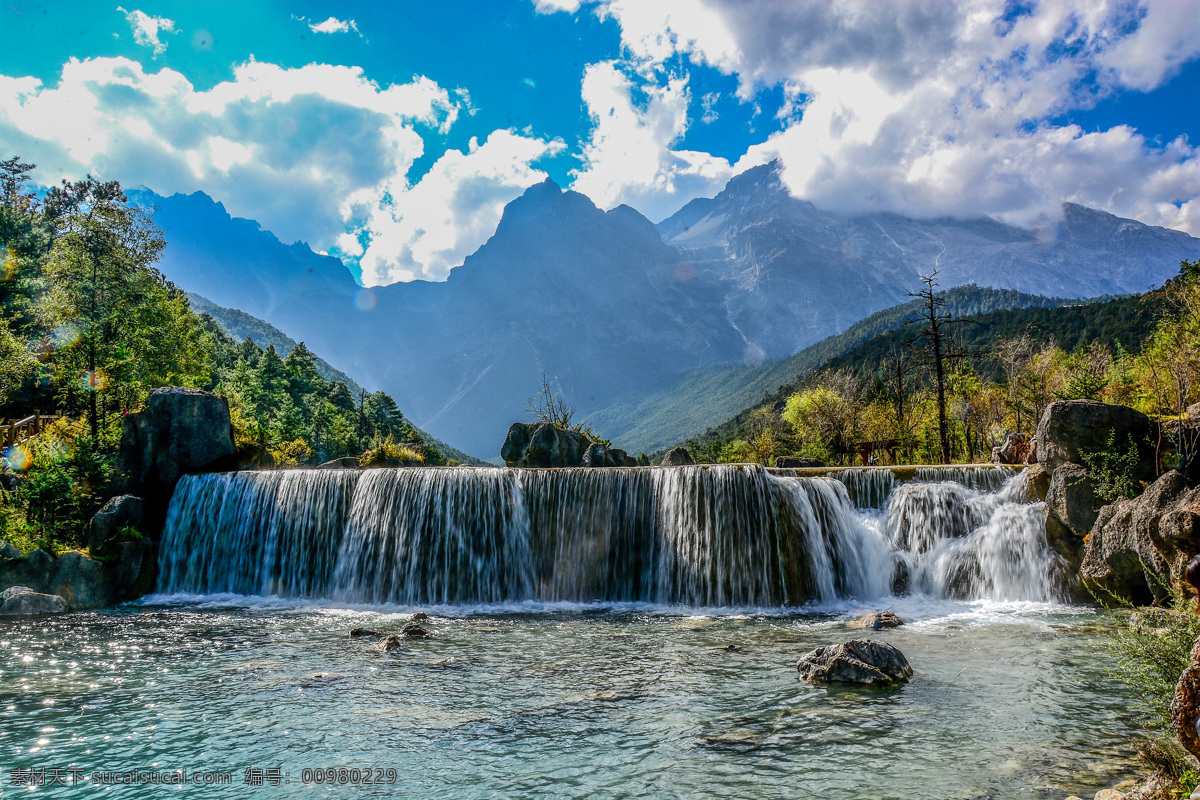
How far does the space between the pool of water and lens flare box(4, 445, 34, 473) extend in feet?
31.6

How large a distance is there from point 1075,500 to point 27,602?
79.3ft

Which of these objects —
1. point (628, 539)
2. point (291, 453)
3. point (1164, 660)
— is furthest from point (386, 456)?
point (1164, 660)

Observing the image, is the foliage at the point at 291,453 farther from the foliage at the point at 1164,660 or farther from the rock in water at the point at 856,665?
the foliage at the point at 1164,660

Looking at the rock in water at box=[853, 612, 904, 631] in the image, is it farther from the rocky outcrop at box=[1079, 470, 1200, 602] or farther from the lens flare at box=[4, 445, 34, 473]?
the lens flare at box=[4, 445, 34, 473]

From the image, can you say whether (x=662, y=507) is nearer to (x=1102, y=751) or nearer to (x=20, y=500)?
(x=1102, y=751)

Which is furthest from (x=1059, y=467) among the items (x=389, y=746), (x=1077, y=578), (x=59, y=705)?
(x=59, y=705)

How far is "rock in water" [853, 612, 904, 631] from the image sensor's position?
12656mm

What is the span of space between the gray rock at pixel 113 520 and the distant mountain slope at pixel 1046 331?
7042cm

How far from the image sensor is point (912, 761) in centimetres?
635

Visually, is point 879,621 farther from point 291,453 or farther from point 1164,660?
point 291,453

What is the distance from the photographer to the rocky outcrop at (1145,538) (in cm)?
1005

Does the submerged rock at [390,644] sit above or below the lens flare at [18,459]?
below

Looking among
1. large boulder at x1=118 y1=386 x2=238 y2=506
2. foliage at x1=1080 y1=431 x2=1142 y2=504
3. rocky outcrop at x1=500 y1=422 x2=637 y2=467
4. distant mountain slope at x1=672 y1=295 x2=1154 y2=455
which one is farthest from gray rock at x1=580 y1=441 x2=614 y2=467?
distant mountain slope at x1=672 y1=295 x2=1154 y2=455

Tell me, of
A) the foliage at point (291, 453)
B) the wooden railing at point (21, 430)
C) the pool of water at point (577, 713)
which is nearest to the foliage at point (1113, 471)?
the pool of water at point (577, 713)
